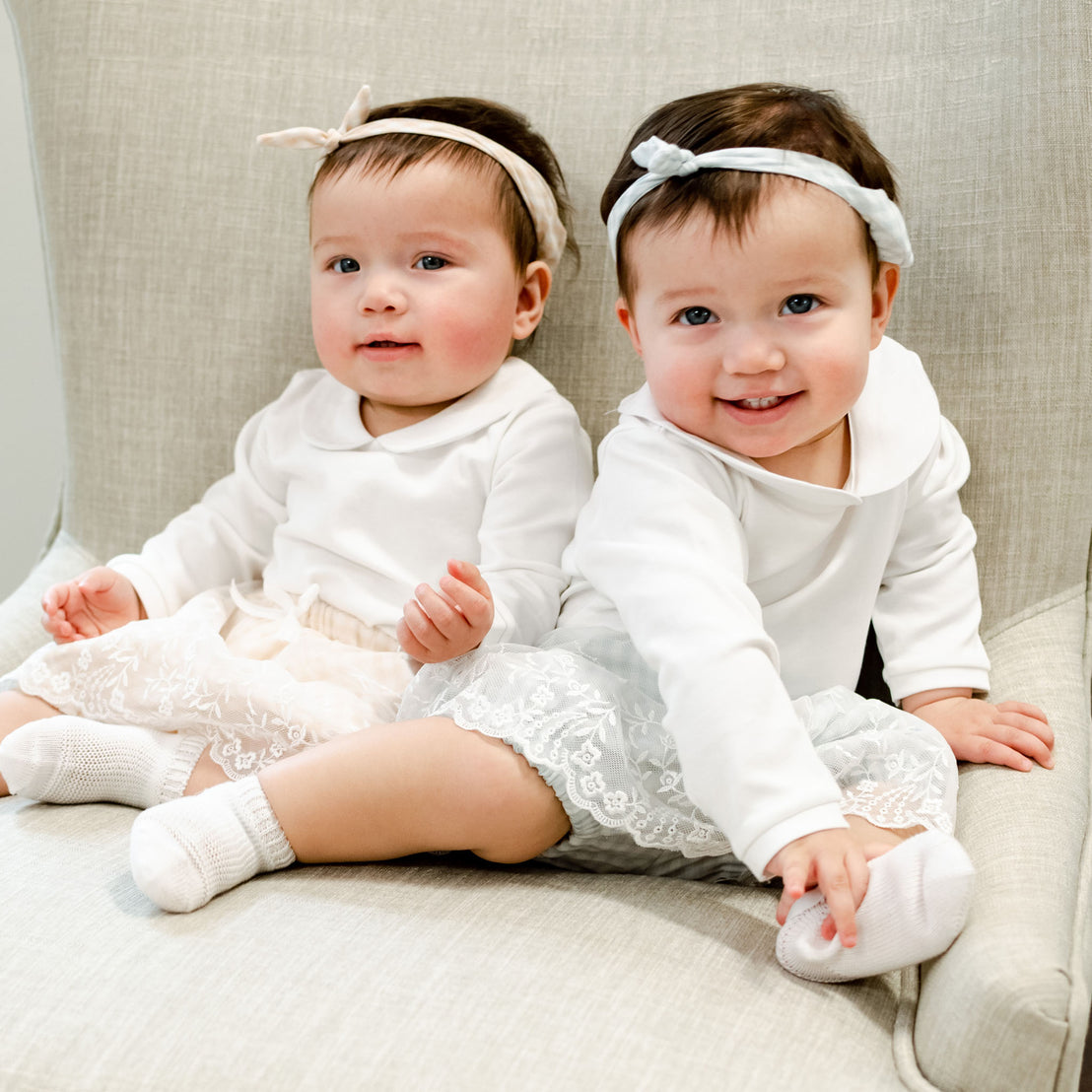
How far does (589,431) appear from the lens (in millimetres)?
1305

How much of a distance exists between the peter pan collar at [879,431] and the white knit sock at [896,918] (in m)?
0.31

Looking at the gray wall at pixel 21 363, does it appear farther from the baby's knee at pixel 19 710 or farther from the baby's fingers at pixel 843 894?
the baby's fingers at pixel 843 894

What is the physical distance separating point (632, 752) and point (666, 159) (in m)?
0.45

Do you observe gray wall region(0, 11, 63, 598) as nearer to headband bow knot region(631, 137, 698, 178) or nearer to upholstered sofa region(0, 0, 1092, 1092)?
upholstered sofa region(0, 0, 1092, 1092)

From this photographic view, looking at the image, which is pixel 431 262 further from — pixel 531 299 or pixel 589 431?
pixel 589 431

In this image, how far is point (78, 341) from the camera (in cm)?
139

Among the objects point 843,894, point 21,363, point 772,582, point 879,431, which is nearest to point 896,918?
point 843,894

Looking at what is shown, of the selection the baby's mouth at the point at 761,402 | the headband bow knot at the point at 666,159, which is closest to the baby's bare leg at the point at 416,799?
the baby's mouth at the point at 761,402

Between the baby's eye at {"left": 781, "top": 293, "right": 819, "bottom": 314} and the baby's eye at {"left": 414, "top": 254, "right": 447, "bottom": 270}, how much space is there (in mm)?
368

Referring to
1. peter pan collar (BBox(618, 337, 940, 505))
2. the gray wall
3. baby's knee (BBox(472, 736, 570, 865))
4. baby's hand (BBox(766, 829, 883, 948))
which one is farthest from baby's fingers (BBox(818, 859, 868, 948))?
the gray wall

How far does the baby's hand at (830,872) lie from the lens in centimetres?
82

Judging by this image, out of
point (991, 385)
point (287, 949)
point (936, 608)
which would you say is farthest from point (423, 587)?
point (991, 385)

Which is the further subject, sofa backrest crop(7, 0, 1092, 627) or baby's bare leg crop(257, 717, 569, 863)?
sofa backrest crop(7, 0, 1092, 627)

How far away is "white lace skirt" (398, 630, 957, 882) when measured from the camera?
94cm
